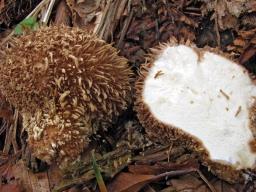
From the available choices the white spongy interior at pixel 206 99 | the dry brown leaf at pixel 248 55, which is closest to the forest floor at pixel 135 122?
the dry brown leaf at pixel 248 55

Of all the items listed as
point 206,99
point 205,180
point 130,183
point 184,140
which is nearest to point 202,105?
point 206,99

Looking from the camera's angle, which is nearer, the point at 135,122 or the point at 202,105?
the point at 202,105

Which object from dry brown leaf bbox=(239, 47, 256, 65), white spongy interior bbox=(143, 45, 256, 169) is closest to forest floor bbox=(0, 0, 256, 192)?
dry brown leaf bbox=(239, 47, 256, 65)

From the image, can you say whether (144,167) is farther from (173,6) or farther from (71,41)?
(173,6)

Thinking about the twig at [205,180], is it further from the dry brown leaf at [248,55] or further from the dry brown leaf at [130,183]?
the dry brown leaf at [248,55]

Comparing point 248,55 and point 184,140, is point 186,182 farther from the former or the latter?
point 248,55

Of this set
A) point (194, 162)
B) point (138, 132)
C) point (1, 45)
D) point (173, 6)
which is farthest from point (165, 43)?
point (1, 45)

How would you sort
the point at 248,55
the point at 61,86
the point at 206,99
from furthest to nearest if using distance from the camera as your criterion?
the point at 248,55 → the point at 206,99 → the point at 61,86
